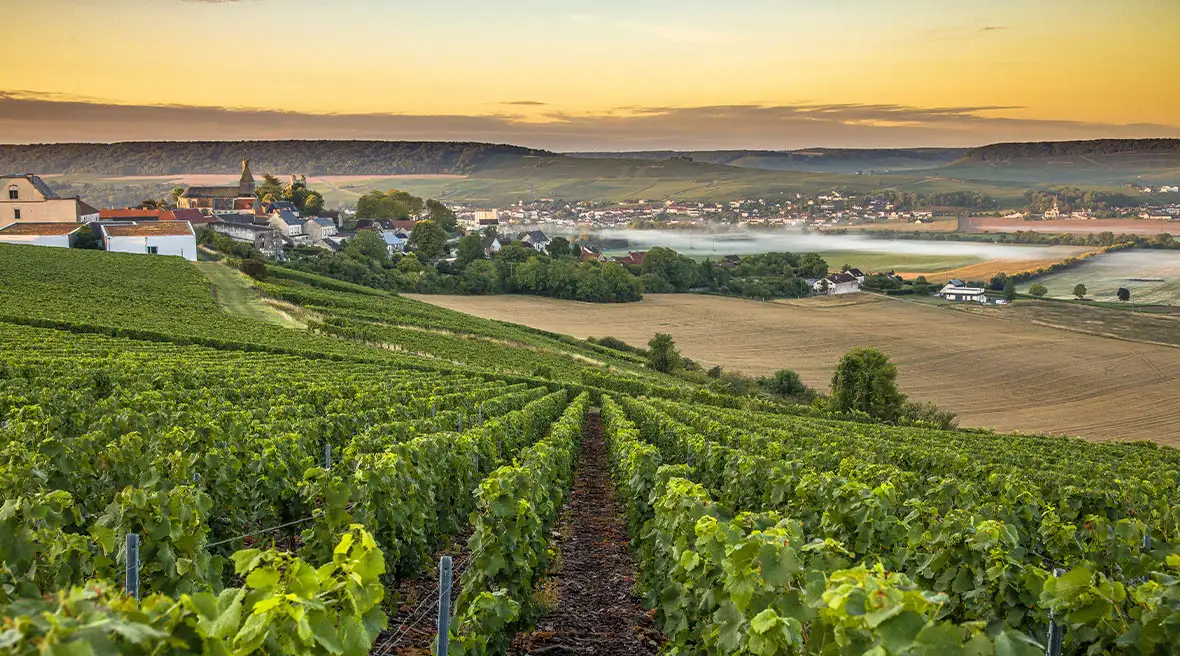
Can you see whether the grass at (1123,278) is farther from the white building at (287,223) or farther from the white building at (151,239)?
the white building at (287,223)

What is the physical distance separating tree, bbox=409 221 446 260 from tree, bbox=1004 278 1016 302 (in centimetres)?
6307

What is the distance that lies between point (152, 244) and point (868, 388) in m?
57.8

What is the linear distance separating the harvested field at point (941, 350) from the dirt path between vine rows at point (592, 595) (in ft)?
113

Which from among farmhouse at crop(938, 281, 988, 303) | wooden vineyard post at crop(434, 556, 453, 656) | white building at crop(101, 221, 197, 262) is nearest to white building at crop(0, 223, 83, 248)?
white building at crop(101, 221, 197, 262)

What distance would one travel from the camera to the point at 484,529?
325 inches

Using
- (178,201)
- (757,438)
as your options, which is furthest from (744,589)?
(178,201)

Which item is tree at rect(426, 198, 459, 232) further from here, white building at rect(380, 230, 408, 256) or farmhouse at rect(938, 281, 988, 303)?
farmhouse at rect(938, 281, 988, 303)

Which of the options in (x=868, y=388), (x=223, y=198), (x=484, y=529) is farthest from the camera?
(x=223, y=198)

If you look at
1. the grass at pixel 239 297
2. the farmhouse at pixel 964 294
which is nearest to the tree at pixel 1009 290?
the farmhouse at pixel 964 294

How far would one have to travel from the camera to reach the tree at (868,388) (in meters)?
43.7

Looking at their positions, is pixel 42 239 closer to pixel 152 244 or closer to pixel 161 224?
pixel 152 244

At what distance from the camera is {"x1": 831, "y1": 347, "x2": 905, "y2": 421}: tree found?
4372 cm

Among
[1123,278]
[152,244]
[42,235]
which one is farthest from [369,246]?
[1123,278]

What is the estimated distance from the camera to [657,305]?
8806 centimetres
